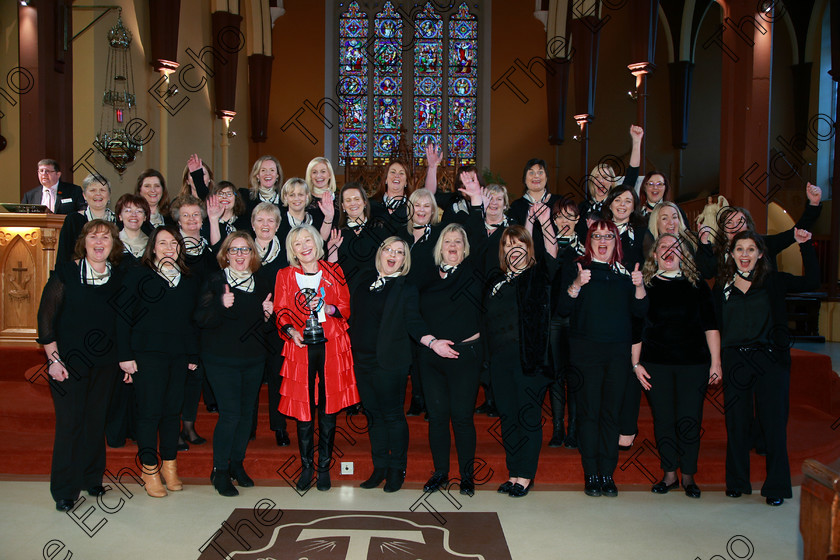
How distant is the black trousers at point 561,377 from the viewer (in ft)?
13.8

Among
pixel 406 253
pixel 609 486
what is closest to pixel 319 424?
pixel 406 253

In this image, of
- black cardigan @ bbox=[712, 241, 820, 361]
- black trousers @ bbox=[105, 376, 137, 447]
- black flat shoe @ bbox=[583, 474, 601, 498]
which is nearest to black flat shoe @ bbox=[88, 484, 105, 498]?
black trousers @ bbox=[105, 376, 137, 447]

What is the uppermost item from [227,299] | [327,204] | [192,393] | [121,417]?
[327,204]

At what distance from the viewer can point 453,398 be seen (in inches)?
160

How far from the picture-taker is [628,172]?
4.95 m

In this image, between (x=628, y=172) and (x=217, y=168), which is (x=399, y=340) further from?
(x=217, y=168)

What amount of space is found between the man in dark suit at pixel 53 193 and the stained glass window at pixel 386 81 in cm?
1065

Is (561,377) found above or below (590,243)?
below

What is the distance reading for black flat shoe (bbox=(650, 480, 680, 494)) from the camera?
4188 millimetres

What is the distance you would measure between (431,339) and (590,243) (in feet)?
3.63

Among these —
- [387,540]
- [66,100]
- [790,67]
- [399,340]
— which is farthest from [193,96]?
[790,67]

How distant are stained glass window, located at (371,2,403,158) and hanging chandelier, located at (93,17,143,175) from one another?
7.89m

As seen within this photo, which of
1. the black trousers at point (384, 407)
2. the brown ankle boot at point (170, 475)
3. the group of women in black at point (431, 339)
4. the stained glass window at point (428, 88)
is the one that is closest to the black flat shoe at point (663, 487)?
the group of women in black at point (431, 339)

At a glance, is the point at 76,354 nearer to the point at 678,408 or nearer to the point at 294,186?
the point at 294,186
